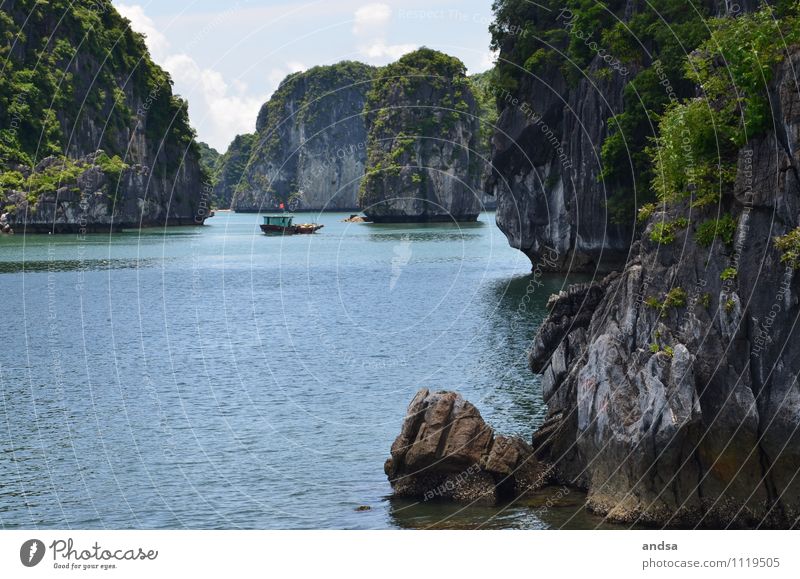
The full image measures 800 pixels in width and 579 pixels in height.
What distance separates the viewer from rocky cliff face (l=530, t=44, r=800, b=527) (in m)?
29.9

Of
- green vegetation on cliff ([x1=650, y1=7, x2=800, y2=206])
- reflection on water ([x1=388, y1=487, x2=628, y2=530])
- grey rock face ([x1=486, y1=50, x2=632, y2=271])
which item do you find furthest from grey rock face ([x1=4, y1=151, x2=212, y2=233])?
reflection on water ([x1=388, y1=487, x2=628, y2=530])

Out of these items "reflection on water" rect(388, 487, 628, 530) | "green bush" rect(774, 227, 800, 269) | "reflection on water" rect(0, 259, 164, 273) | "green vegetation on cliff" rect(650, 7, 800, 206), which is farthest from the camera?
"reflection on water" rect(0, 259, 164, 273)

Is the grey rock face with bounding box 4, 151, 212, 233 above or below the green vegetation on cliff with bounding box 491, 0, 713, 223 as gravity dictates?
below

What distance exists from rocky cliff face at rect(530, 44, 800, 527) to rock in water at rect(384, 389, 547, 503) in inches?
84.9

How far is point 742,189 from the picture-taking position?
105 feet

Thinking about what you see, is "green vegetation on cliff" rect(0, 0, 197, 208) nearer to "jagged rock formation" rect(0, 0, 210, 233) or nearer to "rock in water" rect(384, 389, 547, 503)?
"jagged rock formation" rect(0, 0, 210, 233)

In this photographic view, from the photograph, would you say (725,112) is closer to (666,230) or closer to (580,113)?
(666,230)

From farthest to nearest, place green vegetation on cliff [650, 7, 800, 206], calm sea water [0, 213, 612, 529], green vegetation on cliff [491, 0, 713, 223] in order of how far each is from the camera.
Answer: green vegetation on cliff [491, 0, 713, 223] < calm sea water [0, 213, 612, 529] < green vegetation on cliff [650, 7, 800, 206]

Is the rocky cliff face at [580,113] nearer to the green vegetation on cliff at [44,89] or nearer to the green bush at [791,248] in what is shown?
the green bush at [791,248]

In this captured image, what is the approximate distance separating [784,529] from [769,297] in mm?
6184

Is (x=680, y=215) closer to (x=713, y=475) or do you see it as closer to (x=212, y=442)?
(x=713, y=475)

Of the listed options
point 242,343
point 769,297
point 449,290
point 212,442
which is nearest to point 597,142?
point 449,290

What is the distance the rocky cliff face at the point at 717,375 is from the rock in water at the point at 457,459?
2156 mm

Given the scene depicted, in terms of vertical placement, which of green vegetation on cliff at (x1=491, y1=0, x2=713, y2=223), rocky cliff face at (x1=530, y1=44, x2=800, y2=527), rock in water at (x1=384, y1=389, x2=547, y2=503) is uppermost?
green vegetation on cliff at (x1=491, y1=0, x2=713, y2=223)
